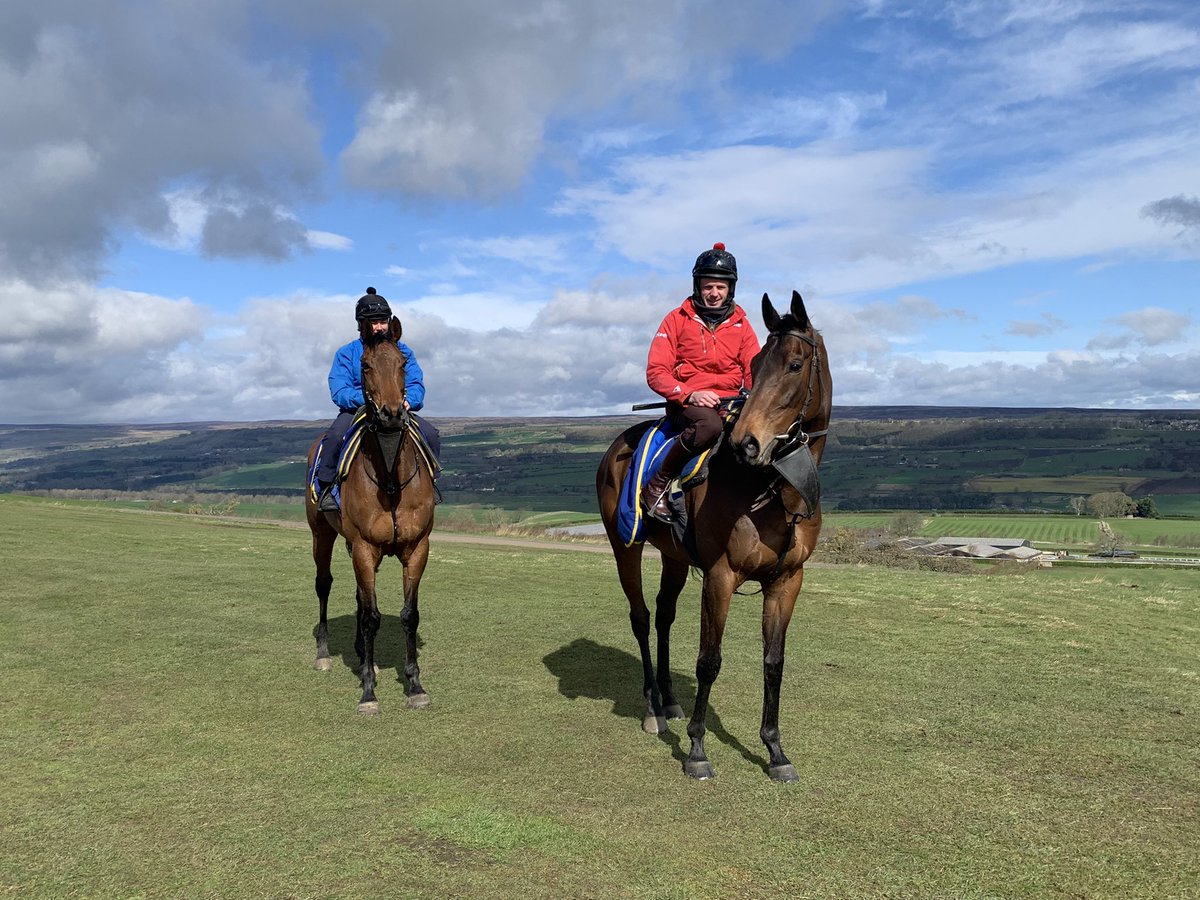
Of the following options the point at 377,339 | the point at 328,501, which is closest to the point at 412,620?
the point at 328,501

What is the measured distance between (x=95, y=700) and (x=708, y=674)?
624cm

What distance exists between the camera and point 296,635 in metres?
10.9

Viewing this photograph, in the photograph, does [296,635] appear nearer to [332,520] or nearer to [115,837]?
[332,520]

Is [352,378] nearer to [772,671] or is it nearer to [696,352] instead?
[696,352]

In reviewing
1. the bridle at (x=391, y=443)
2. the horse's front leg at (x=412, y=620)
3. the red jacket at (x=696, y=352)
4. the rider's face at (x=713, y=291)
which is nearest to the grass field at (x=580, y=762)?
the horse's front leg at (x=412, y=620)

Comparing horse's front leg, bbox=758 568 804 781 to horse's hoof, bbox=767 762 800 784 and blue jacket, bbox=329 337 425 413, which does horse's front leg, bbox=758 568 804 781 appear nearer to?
horse's hoof, bbox=767 762 800 784

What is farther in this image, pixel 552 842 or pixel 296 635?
pixel 296 635

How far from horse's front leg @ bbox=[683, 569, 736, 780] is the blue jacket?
14.9 feet

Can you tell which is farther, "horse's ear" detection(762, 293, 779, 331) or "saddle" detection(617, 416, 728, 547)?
"saddle" detection(617, 416, 728, 547)

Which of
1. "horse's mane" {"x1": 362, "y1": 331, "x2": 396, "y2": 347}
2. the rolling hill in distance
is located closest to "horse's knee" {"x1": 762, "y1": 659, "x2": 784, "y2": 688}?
"horse's mane" {"x1": 362, "y1": 331, "x2": 396, "y2": 347}

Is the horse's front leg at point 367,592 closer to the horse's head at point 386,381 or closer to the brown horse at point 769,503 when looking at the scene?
the horse's head at point 386,381

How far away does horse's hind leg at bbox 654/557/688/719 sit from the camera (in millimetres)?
7727

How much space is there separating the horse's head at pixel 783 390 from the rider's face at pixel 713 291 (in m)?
1.03

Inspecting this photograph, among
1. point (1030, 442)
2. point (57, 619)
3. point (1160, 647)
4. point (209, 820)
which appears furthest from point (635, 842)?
point (1030, 442)
